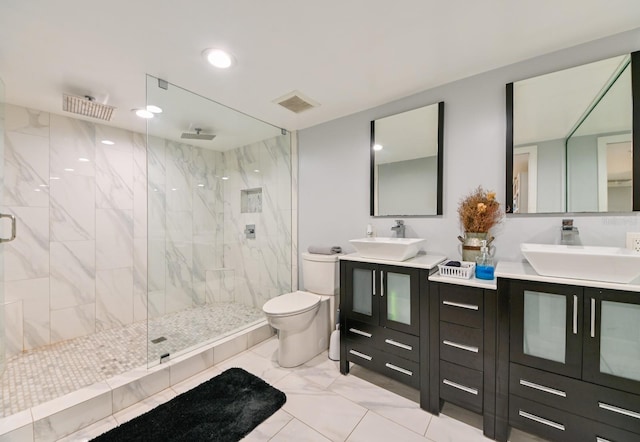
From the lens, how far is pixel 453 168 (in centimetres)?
197

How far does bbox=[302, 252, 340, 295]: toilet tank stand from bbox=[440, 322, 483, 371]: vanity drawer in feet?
3.36

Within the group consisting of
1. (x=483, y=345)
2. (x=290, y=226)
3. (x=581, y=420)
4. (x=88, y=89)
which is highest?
(x=88, y=89)

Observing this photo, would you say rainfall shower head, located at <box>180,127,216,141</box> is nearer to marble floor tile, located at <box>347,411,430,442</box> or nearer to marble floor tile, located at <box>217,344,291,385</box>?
marble floor tile, located at <box>217,344,291,385</box>

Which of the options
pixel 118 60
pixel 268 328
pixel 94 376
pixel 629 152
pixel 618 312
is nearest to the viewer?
pixel 618 312

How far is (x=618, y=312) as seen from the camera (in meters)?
1.17

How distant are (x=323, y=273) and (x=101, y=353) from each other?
2033 mm

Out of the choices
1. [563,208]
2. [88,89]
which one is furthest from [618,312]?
[88,89]

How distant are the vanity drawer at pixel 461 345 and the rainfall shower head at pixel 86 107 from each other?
124 inches

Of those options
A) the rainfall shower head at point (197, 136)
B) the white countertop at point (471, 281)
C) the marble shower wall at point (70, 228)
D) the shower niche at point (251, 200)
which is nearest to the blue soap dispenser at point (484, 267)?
the white countertop at point (471, 281)

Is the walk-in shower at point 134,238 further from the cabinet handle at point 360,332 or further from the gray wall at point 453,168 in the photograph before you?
the cabinet handle at point 360,332

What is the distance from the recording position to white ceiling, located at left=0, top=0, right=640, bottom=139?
4.21ft

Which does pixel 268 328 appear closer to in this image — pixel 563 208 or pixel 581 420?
pixel 581 420

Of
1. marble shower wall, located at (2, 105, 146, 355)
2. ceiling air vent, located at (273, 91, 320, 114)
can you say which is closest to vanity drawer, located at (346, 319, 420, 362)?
ceiling air vent, located at (273, 91, 320, 114)

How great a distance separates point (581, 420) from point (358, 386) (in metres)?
1.20
